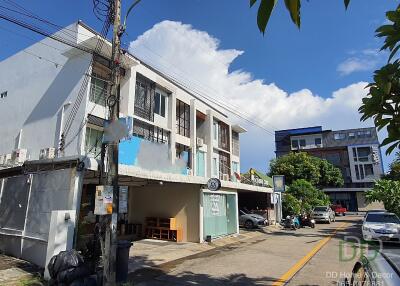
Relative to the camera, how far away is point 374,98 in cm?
308

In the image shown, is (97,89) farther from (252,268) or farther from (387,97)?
(387,97)

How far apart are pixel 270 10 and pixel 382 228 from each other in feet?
56.5

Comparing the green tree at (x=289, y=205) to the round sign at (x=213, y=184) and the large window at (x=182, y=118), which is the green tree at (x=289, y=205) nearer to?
the large window at (x=182, y=118)

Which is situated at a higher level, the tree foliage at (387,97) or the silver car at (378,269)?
the tree foliage at (387,97)

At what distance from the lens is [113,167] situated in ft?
24.5

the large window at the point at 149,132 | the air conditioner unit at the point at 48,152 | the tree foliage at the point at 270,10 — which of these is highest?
the large window at the point at 149,132

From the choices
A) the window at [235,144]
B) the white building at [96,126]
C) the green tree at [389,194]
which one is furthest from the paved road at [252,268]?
the window at [235,144]

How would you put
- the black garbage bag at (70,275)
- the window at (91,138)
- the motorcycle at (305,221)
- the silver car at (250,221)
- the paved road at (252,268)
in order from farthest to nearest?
the motorcycle at (305,221), the silver car at (250,221), the window at (91,138), the paved road at (252,268), the black garbage bag at (70,275)

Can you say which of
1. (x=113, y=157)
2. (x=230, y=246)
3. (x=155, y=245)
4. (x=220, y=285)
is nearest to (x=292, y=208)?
(x=230, y=246)

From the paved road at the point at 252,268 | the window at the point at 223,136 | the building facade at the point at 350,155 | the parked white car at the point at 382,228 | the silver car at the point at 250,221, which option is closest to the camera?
the paved road at the point at 252,268

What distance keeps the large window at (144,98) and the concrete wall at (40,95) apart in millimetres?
4296

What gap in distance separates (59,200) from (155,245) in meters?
6.14

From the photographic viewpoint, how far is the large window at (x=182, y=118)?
26.8 metres

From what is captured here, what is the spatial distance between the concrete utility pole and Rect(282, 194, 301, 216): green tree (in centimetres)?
2731
